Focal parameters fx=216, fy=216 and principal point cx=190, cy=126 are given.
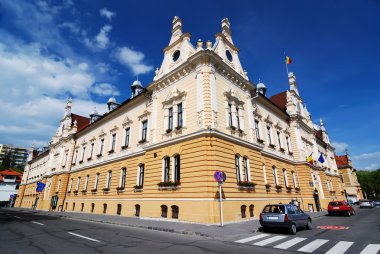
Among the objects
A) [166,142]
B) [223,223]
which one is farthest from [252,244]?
[166,142]

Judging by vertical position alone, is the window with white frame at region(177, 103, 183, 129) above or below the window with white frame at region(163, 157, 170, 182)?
above

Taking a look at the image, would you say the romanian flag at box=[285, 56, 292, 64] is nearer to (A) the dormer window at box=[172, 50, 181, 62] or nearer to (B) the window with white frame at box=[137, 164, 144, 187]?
(A) the dormer window at box=[172, 50, 181, 62]

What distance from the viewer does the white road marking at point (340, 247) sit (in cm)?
747

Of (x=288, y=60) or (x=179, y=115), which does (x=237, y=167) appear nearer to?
(x=179, y=115)

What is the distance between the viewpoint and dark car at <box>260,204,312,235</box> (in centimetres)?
1104

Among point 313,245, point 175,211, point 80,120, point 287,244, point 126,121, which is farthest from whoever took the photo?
point 80,120

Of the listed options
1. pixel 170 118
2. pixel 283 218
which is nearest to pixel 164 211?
pixel 170 118

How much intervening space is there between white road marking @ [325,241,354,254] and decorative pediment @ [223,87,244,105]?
41.2 feet

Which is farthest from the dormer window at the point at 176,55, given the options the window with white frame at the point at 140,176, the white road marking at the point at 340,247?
the white road marking at the point at 340,247

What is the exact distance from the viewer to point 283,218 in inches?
436

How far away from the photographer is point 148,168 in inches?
766

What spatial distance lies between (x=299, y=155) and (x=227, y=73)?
17.4 metres

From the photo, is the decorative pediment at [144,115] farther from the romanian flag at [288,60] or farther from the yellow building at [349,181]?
the yellow building at [349,181]

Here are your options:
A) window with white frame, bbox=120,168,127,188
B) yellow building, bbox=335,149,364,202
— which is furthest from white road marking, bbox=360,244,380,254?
yellow building, bbox=335,149,364,202
